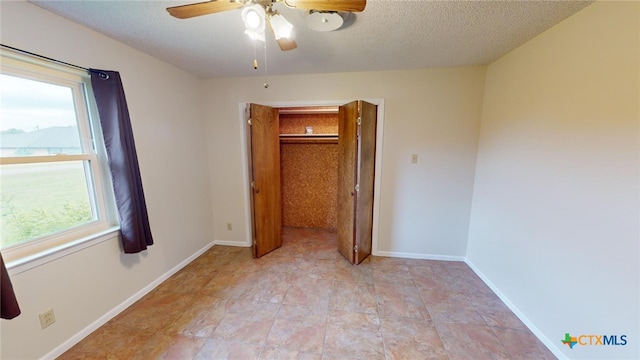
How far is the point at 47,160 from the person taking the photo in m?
1.55

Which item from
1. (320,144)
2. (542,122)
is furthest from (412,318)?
(320,144)

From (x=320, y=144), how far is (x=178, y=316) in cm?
287

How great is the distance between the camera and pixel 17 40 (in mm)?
1352

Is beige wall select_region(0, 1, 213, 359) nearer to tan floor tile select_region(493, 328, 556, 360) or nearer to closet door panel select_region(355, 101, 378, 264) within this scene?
closet door panel select_region(355, 101, 378, 264)

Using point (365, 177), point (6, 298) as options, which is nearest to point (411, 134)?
point (365, 177)

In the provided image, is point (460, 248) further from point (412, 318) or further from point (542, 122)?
point (542, 122)

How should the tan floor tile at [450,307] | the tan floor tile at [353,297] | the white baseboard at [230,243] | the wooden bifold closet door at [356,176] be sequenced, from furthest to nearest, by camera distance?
1. the white baseboard at [230,243]
2. the wooden bifold closet door at [356,176]
3. the tan floor tile at [353,297]
4. the tan floor tile at [450,307]

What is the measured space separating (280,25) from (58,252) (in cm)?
215

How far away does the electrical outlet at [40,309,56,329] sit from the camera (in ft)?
4.84

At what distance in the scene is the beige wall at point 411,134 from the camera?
262 cm

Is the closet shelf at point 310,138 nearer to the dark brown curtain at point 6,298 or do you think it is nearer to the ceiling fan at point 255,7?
the ceiling fan at point 255,7

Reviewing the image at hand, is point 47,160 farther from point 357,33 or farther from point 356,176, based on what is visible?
point 356,176

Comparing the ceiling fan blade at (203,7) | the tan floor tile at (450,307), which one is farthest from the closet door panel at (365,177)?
the ceiling fan blade at (203,7)

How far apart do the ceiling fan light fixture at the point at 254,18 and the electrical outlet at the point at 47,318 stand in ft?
7.45
